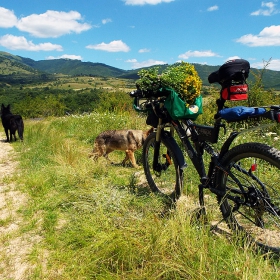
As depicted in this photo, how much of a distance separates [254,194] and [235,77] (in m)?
1.04

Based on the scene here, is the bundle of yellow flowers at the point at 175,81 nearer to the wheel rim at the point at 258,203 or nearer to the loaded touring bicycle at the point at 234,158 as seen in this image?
the loaded touring bicycle at the point at 234,158

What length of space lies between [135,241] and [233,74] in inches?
65.1

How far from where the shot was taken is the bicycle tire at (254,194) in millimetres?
2213

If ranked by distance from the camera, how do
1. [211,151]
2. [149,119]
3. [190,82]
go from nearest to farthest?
[211,151]
[190,82]
[149,119]

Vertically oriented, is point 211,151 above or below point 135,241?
above

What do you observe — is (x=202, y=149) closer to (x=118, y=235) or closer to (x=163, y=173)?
(x=163, y=173)

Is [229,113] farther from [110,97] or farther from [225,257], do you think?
[110,97]

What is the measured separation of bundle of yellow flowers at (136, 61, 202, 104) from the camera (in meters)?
3.14

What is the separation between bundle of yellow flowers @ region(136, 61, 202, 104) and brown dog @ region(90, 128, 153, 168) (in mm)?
2407

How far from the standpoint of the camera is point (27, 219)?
333cm

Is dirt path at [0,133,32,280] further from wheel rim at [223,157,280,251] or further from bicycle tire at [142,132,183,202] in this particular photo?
wheel rim at [223,157,280,251]

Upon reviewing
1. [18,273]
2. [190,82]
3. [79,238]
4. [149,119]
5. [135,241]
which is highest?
[190,82]

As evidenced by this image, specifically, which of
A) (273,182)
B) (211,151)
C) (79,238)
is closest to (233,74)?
(211,151)

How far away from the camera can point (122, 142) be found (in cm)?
584
